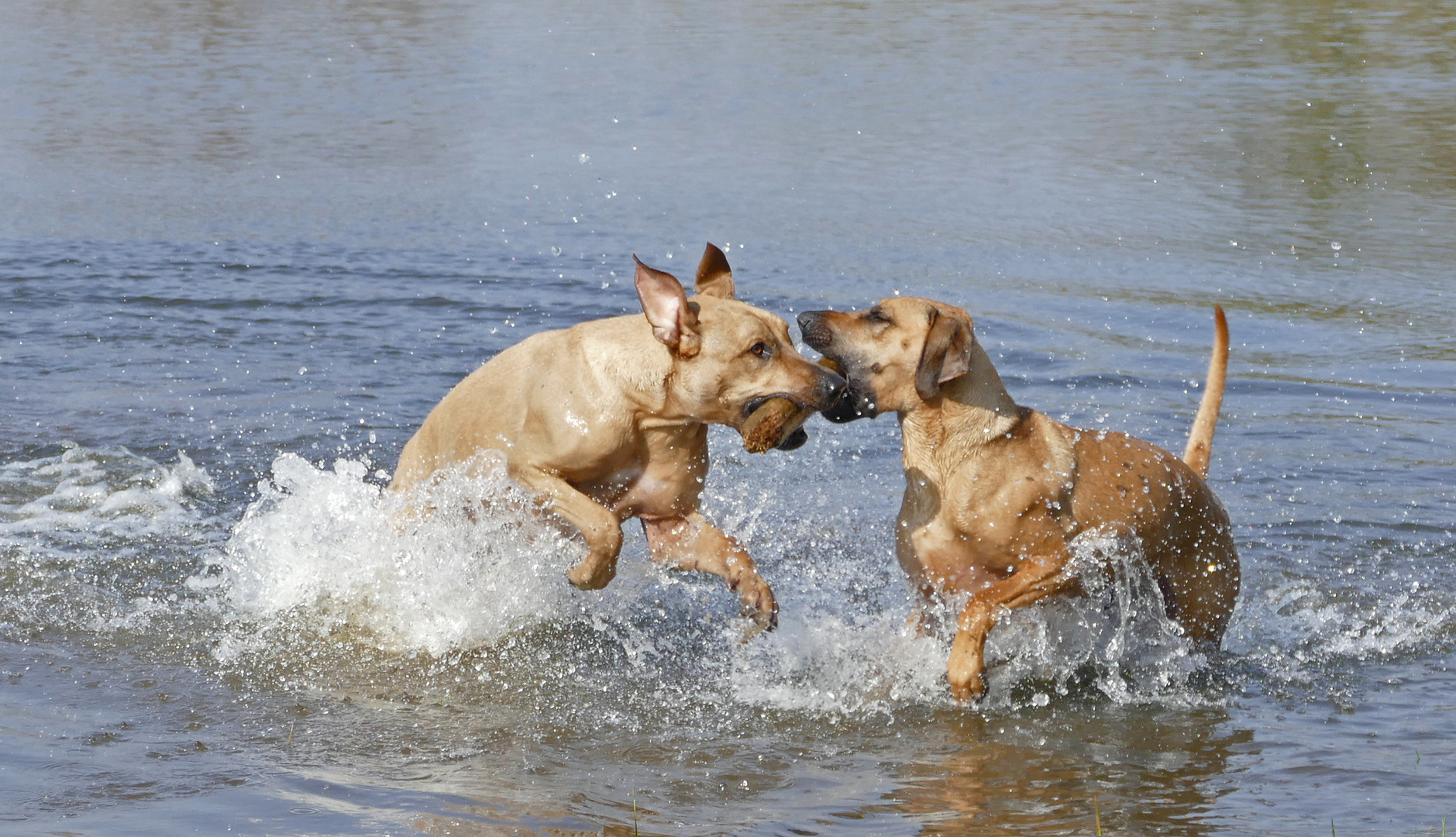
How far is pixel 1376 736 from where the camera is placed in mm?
5059

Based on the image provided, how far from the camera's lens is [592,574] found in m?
5.58

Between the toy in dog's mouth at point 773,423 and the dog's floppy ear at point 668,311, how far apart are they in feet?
0.95

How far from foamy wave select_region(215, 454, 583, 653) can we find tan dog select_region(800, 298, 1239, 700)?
4.47ft

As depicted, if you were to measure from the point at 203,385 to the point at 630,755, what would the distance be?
5.26 m

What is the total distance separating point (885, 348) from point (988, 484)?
564 mm

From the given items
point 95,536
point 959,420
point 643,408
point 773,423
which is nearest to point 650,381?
point 643,408

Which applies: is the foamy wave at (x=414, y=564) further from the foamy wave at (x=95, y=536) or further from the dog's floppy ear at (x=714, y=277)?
the dog's floppy ear at (x=714, y=277)

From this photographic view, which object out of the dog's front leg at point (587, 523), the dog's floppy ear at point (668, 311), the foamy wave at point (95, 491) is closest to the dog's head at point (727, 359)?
the dog's floppy ear at point (668, 311)

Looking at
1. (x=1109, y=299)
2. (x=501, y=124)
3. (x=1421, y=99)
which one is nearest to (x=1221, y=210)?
(x=1109, y=299)

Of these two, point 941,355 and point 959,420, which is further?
point 959,420

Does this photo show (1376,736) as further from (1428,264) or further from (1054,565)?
(1428,264)

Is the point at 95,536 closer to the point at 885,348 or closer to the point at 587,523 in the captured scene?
the point at 587,523

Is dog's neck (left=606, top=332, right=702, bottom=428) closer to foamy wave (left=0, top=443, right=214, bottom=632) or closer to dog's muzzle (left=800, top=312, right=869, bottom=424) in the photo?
dog's muzzle (left=800, top=312, right=869, bottom=424)

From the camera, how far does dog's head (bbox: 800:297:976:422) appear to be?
17.0 feet
